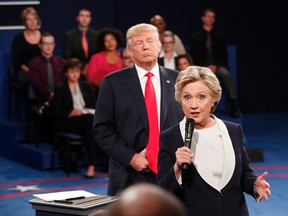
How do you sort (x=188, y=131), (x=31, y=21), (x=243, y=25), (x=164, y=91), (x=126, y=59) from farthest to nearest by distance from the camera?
1. (x=243, y=25)
2. (x=31, y=21)
3. (x=126, y=59)
4. (x=164, y=91)
5. (x=188, y=131)

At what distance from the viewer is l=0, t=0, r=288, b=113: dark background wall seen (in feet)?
41.7

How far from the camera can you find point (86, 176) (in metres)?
8.87

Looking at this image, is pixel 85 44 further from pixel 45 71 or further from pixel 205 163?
pixel 205 163

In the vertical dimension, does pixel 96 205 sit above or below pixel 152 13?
below

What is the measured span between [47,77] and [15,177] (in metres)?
1.44

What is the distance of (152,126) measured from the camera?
14.3 ft

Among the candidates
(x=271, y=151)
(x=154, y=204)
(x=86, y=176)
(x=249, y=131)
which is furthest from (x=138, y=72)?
(x=249, y=131)

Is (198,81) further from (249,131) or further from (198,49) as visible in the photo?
(249,131)

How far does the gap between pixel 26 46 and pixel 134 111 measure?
5907 mm

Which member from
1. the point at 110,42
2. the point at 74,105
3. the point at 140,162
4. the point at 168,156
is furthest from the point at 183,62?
the point at 168,156

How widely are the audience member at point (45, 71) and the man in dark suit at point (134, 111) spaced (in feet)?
17.0

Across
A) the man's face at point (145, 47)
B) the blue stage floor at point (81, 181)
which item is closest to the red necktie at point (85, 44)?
the blue stage floor at point (81, 181)

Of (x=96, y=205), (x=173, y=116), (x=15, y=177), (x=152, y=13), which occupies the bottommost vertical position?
(x=15, y=177)

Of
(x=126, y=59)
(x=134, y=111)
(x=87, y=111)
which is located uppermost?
(x=126, y=59)
